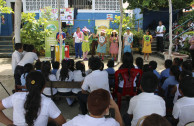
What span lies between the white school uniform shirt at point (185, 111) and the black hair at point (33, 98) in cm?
159

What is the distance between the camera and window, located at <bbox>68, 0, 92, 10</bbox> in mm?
15062

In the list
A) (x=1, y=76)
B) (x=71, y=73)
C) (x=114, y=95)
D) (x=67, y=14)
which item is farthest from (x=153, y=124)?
(x=67, y=14)

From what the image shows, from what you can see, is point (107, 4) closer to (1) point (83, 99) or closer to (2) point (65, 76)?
(2) point (65, 76)

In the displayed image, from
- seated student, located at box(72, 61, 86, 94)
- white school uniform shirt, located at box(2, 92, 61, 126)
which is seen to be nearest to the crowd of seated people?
white school uniform shirt, located at box(2, 92, 61, 126)

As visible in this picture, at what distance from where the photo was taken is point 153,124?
1.54 m

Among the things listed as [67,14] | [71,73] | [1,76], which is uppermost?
[67,14]

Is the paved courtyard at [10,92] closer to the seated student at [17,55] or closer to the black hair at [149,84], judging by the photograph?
the seated student at [17,55]

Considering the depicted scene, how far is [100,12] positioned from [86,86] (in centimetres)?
1235

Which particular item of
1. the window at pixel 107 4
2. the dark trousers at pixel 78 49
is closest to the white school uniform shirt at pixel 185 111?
the dark trousers at pixel 78 49

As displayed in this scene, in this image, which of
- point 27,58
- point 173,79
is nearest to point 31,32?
point 27,58

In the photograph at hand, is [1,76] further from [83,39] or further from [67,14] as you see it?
[67,14]

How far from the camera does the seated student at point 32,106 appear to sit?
6.64 ft

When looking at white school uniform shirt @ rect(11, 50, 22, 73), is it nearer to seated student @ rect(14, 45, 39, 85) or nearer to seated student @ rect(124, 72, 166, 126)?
seated student @ rect(14, 45, 39, 85)

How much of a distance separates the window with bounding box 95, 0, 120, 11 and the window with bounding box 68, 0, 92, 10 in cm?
61
